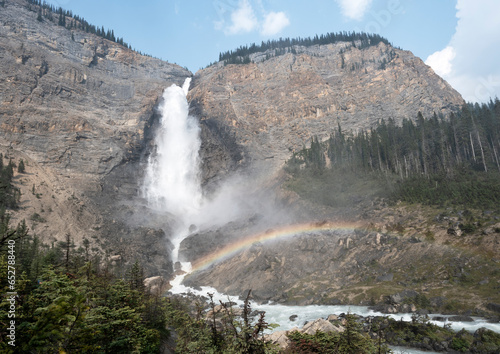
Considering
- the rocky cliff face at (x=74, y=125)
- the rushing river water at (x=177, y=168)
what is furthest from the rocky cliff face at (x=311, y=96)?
the rocky cliff face at (x=74, y=125)

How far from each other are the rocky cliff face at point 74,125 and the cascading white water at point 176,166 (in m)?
6.10

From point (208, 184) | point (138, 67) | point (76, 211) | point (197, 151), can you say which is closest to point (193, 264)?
point (76, 211)

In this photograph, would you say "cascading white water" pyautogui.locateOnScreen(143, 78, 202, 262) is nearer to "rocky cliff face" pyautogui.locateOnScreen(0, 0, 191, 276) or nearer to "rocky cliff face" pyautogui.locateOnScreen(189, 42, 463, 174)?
"rocky cliff face" pyautogui.locateOnScreen(0, 0, 191, 276)

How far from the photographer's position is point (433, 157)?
8125cm

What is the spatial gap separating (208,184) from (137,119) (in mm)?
44170

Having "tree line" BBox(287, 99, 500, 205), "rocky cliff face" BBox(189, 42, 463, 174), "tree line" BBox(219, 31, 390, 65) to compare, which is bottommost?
"tree line" BBox(287, 99, 500, 205)

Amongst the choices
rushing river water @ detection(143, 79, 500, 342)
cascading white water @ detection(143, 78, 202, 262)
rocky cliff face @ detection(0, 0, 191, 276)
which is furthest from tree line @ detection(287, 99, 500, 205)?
rocky cliff face @ detection(0, 0, 191, 276)

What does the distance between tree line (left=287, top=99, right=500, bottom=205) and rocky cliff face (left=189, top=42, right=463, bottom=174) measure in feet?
69.3

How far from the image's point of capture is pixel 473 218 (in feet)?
159

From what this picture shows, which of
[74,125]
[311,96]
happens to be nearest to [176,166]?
[74,125]

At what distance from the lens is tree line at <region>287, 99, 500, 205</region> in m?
61.9

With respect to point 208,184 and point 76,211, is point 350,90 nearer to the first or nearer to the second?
point 208,184

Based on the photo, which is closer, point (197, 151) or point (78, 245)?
point (78, 245)

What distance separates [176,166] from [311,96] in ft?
227
